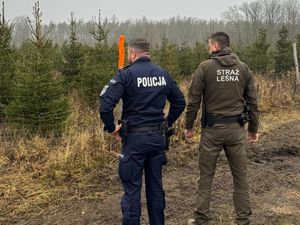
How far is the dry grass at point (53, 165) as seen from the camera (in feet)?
18.9

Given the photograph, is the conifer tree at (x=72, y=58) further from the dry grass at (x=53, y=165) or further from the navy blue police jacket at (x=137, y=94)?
the navy blue police jacket at (x=137, y=94)

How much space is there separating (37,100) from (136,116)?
4528 mm

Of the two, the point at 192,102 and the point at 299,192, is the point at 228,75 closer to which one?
the point at 192,102

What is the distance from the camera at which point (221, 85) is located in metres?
4.65

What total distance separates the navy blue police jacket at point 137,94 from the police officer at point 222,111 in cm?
45

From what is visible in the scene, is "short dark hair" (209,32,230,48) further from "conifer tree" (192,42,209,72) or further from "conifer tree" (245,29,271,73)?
"conifer tree" (245,29,271,73)

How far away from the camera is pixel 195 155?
8164mm

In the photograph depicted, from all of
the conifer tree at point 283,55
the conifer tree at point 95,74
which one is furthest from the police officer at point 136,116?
the conifer tree at point 283,55

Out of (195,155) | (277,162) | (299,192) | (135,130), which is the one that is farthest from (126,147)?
(277,162)

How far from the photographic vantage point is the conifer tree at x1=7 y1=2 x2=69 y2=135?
8367 mm

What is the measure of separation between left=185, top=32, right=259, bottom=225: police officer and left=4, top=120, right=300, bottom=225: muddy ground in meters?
0.49

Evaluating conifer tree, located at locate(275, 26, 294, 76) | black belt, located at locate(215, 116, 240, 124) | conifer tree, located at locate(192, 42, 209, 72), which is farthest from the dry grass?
conifer tree, located at locate(275, 26, 294, 76)

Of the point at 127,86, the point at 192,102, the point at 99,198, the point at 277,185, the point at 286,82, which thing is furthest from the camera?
the point at 286,82

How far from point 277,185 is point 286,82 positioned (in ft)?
33.7
